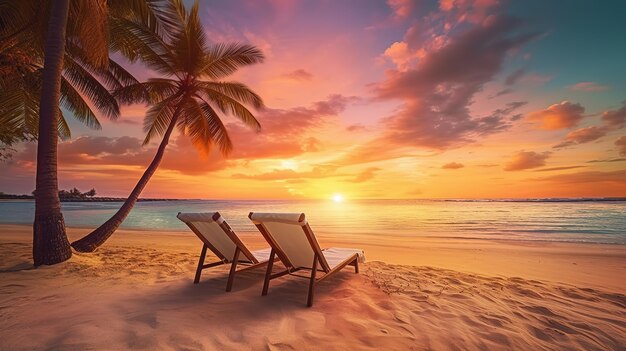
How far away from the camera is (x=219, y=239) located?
445cm

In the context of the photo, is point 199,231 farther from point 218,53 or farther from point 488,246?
point 488,246

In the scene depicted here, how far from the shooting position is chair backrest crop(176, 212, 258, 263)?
3.98 meters

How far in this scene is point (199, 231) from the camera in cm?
445

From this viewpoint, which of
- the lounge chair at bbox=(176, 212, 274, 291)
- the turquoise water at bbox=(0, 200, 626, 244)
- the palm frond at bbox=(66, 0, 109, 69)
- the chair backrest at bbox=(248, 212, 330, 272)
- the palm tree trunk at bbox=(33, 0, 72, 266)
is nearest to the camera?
the chair backrest at bbox=(248, 212, 330, 272)


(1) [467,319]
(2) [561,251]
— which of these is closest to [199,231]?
(1) [467,319]

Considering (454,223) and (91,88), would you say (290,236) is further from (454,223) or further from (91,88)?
(454,223)

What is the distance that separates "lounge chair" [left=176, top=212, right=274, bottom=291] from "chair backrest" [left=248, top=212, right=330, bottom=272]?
54cm

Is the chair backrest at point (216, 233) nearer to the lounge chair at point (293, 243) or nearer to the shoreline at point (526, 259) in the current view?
the lounge chair at point (293, 243)

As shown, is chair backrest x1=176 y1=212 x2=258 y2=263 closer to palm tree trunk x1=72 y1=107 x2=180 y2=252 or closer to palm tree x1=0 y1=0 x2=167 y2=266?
palm tree x1=0 y1=0 x2=167 y2=266

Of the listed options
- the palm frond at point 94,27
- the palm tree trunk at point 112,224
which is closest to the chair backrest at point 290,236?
the palm tree trunk at point 112,224

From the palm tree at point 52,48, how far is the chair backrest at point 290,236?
4.10 meters

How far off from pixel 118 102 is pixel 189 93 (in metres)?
2.25

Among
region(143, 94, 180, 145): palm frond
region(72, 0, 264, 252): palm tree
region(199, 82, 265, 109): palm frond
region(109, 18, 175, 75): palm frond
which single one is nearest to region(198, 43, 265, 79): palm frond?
region(72, 0, 264, 252): palm tree

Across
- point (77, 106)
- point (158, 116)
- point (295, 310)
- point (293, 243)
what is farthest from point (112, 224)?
point (295, 310)
